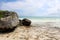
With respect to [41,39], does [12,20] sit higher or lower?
higher

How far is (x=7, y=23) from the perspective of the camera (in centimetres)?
1223

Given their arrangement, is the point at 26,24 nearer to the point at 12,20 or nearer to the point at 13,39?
the point at 12,20

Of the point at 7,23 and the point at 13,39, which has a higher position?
the point at 7,23

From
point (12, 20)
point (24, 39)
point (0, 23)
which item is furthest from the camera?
point (12, 20)

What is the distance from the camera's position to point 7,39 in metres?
10.1

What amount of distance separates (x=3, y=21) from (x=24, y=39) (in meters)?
3.11

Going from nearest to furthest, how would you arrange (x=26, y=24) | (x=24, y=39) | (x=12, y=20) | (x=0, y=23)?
1. (x=24, y=39)
2. (x=0, y=23)
3. (x=12, y=20)
4. (x=26, y=24)

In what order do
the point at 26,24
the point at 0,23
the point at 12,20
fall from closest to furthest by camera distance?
the point at 0,23, the point at 12,20, the point at 26,24

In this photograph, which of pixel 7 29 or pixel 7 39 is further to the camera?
pixel 7 29

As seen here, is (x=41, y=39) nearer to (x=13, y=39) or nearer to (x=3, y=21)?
(x=13, y=39)

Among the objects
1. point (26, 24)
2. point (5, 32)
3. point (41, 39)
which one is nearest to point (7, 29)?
point (5, 32)

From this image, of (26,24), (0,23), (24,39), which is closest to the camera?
(24,39)

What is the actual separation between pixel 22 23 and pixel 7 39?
8.45 meters

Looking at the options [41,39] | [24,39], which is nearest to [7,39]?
[24,39]
